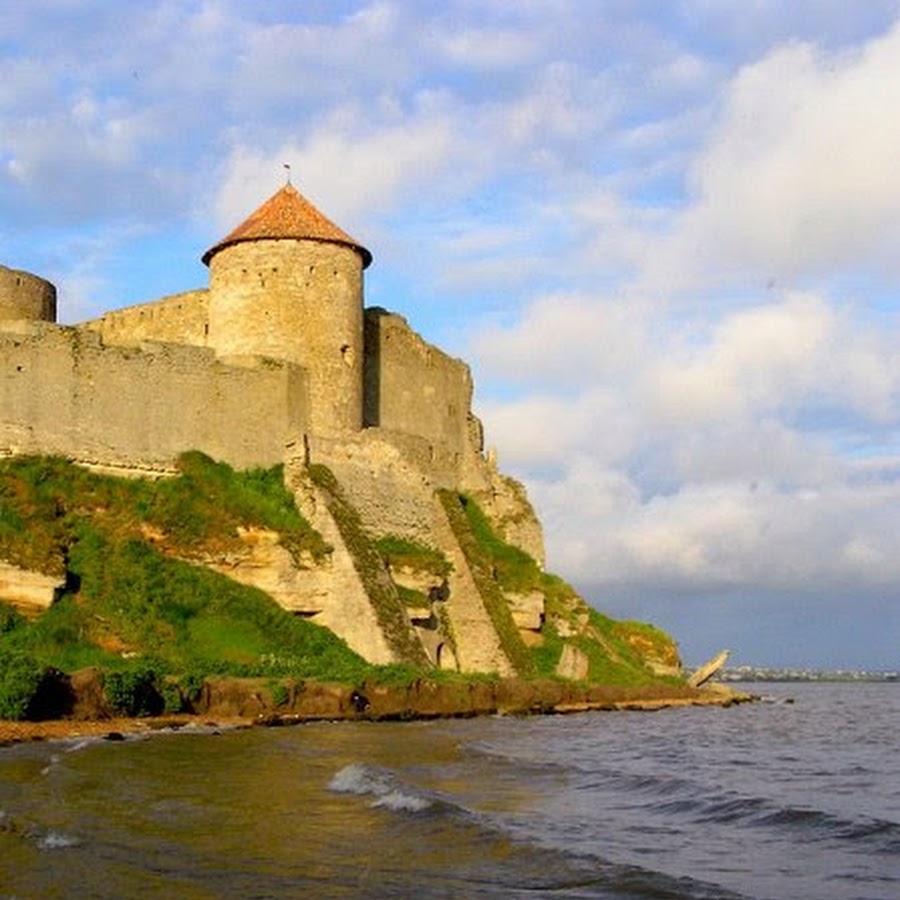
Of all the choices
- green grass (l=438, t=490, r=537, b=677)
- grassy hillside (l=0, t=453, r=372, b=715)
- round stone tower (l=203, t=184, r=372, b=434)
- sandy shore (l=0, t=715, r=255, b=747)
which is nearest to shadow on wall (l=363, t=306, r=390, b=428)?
round stone tower (l=203, t=184, r=372, b=434)

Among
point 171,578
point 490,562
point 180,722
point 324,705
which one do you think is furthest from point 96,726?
point 490,562

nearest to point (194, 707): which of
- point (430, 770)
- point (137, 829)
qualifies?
point (430, 770)

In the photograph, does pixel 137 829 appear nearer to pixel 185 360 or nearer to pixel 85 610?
pixel 85 610

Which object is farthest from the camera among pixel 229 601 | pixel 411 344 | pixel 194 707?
pixel 411 344

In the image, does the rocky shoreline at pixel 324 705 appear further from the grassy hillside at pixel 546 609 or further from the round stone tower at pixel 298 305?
the round stone tower at pixel 298 305

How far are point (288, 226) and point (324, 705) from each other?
43.0 ft

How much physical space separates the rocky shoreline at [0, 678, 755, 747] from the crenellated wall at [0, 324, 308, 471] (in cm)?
708

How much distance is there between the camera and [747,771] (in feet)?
61.4

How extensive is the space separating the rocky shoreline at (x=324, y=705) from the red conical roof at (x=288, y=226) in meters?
11.5

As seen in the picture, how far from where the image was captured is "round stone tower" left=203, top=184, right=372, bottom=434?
1270 inches

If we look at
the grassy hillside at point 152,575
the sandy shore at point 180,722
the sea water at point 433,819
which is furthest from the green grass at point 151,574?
the sea water at point 433,819

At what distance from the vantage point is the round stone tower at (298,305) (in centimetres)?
3225

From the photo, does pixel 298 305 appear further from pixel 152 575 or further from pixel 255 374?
pixel 152 575

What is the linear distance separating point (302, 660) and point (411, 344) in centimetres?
1274
